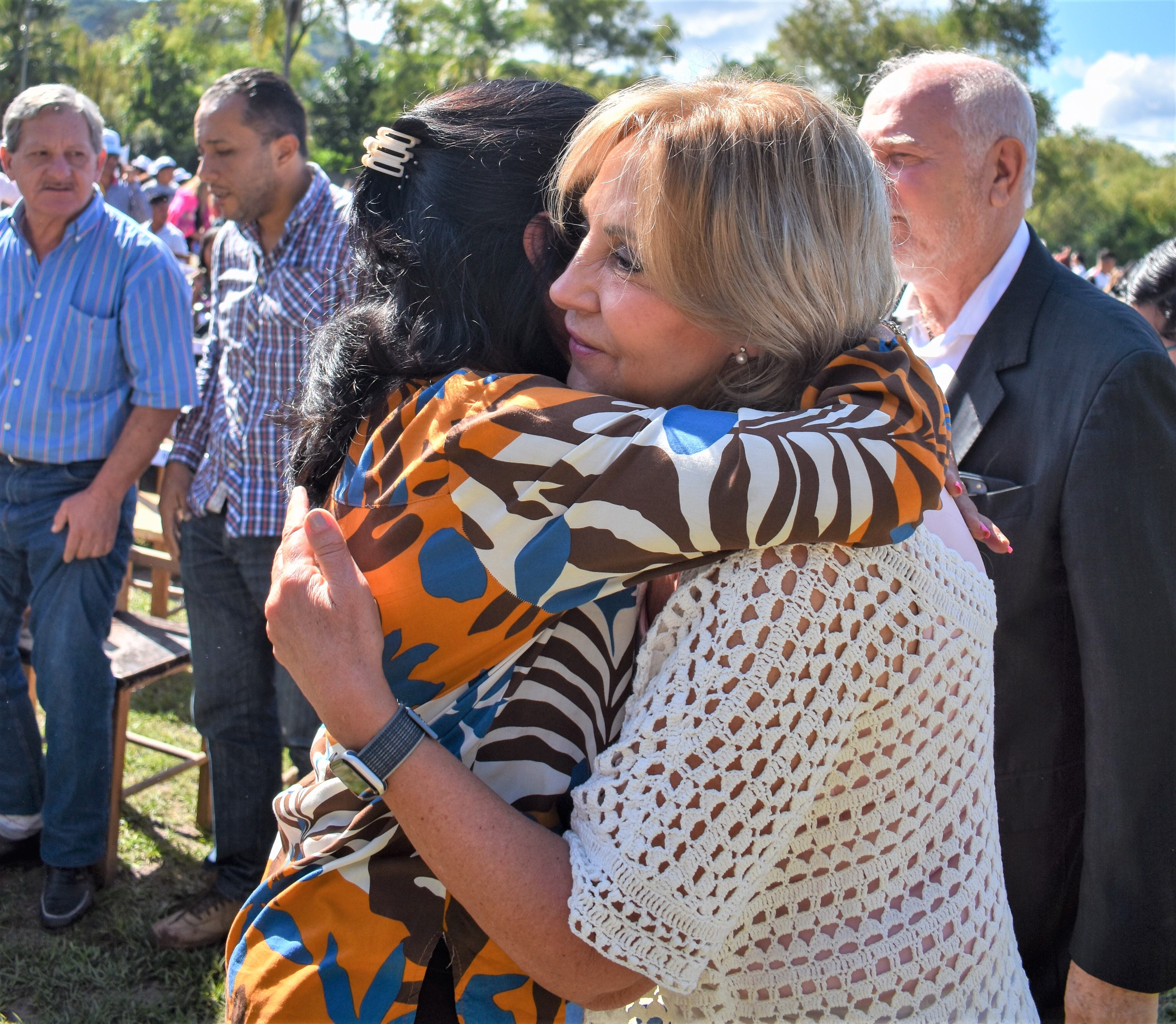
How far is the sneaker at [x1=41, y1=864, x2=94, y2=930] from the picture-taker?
11.6ft

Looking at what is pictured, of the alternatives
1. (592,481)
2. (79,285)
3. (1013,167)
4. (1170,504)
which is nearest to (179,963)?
(79,285)

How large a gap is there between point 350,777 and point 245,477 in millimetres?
2531

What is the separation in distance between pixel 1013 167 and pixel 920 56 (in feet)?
1.50

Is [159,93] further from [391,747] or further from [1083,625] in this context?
[391,747]

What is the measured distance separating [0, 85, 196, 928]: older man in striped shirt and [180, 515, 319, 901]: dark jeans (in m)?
0.37

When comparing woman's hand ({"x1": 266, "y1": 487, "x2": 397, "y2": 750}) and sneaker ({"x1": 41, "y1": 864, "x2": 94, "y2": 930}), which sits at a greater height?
woman's hand ({"x1": 266, "y1": 487, "x2": 397, "y2": 750})

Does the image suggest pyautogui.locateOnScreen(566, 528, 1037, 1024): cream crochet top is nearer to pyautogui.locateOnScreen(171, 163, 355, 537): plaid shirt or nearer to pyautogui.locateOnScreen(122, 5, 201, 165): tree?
pyautogui.locateOnScreen(171, 163, 355, 537): plaid shirt

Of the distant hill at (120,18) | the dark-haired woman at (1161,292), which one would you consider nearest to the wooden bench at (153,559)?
the dark-haired woman at (1161,292)

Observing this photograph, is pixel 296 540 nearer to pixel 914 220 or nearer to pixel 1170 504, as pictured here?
pixel 1170 504

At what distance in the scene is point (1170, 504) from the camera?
72.3 inches

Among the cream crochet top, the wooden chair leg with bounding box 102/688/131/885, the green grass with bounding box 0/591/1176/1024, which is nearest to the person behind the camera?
the cream crochet top

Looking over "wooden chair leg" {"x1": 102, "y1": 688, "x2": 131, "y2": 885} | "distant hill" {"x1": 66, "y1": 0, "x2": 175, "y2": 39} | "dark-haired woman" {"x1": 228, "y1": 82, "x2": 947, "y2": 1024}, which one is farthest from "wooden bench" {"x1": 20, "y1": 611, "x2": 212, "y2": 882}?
"distant hill" {"x1": 66, "y1": 0, "x2": 175, "y2": 39}

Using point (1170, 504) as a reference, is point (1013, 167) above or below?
above

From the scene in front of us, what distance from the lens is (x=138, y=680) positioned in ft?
12.8
